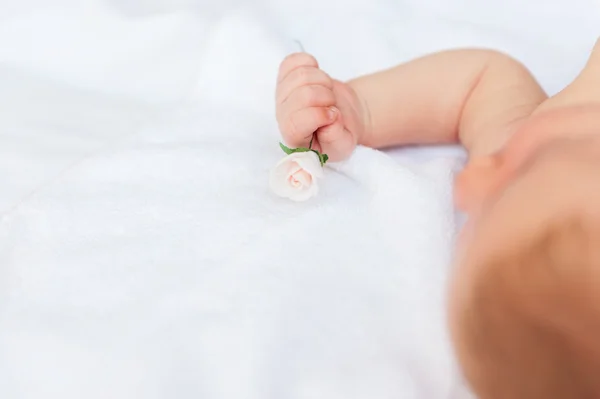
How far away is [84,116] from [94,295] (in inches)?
14.6

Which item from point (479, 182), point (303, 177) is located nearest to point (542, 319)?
point (479, 182)

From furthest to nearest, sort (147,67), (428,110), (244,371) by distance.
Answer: (147,67) < (428,110) < (244,371)

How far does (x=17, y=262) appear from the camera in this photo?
0.74 m

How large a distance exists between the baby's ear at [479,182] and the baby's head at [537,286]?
44mm

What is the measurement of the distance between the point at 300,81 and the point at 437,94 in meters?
0.18

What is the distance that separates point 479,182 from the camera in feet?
1.58

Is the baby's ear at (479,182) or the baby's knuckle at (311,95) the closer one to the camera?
the baby's ear at (479,182)

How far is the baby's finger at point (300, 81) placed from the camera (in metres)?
0.84

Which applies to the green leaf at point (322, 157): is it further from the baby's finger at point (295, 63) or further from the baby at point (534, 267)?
the baby at point (534, 267)

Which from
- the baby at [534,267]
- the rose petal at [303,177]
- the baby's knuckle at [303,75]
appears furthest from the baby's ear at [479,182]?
the baby's knuckle at [303,75]

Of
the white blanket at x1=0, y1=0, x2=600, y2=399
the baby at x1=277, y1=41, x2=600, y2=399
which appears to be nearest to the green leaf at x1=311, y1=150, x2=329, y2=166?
the white blanket at x1=0, y1=0, x2=600, y2=399

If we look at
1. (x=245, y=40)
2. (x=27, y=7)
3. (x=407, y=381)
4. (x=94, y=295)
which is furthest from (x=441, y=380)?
(x=27, y=7)

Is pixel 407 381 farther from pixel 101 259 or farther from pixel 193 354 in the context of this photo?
pixel 101 259

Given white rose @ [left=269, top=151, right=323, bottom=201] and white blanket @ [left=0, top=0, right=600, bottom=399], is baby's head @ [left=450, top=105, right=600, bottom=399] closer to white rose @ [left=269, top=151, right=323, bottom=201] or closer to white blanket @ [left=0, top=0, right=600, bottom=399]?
white blanket @ [left=0, top=0, right=600, bottom=399]
